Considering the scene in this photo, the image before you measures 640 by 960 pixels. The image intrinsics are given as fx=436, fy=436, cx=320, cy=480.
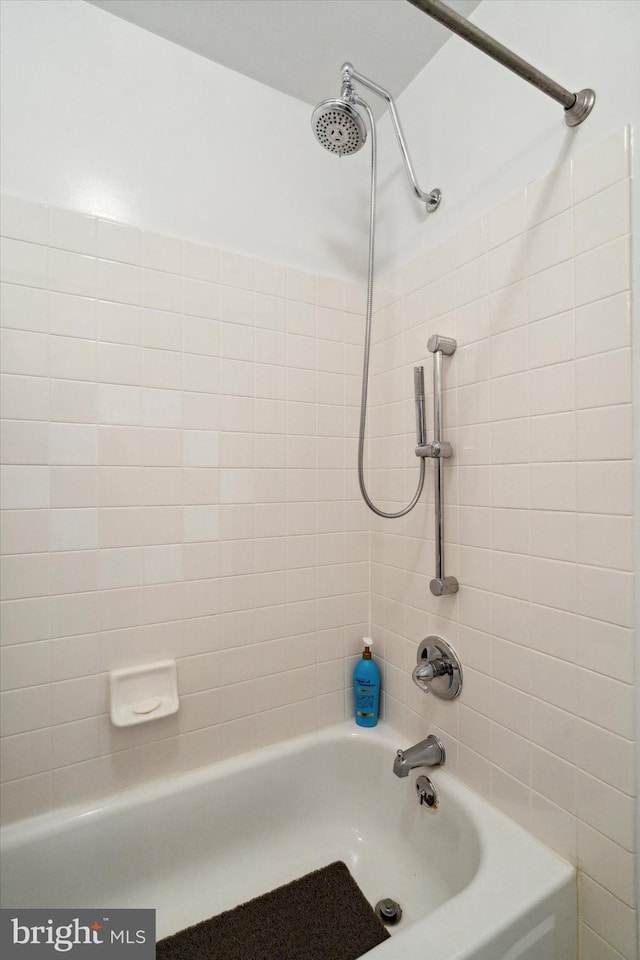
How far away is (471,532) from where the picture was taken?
1.18 m

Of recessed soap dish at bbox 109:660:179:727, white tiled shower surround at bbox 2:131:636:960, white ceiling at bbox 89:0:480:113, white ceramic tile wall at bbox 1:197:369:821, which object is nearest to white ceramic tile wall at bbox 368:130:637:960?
white tiled shower surround at bbox 2:131:636:960

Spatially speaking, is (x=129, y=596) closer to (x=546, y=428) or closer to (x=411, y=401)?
(x=411, y=401)

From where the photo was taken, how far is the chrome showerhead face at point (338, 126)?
1.05 meters

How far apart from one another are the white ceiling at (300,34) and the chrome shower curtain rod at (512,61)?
55 cm

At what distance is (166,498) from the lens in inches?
48.4

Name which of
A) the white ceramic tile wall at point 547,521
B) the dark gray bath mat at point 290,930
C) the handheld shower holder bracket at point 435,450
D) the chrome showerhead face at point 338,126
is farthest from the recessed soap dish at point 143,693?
the chrome showerhead face at point 338,126

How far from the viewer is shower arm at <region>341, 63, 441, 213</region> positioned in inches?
42.4

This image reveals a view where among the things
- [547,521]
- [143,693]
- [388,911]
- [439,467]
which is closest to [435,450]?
[439,467]

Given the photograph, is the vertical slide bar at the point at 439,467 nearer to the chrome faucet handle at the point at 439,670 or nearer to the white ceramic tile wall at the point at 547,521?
the white ceramic tile wall at the point at 547,521

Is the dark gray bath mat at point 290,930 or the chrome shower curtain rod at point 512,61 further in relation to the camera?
the dark gray bath mat at point 290,930

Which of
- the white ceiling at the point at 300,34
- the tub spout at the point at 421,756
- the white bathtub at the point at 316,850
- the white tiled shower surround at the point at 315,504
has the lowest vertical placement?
the white bathtub at the point at 316,850

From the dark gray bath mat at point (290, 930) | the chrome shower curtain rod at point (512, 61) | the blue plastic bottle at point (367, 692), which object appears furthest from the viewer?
the blue plastic bottle at point (367, 692)

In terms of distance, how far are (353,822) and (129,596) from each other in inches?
40.6

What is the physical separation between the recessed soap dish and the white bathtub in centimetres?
23
